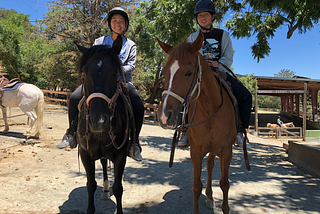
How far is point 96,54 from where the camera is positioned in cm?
253

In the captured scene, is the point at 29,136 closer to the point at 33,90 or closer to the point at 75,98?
the point at 33,90

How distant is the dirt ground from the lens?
3.35m

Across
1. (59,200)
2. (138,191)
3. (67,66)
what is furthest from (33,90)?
(67,66)

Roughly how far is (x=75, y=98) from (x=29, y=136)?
5904mm

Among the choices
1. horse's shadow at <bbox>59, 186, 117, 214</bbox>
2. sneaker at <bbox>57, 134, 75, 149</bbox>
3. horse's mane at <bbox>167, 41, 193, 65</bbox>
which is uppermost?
horse's mane at <bbox>167, 41, 193, 65</bbox>

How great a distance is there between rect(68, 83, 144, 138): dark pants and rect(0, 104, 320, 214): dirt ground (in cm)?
82

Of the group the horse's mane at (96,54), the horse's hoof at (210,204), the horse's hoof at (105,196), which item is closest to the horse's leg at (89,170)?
the horse's hoof at (105,196)

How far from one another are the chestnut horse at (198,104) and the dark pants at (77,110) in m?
0.88

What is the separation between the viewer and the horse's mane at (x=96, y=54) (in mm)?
2527

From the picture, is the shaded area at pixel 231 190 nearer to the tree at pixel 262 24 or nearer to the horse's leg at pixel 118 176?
the horse's leg at pixel 118 176

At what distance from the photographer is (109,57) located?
2.59 m

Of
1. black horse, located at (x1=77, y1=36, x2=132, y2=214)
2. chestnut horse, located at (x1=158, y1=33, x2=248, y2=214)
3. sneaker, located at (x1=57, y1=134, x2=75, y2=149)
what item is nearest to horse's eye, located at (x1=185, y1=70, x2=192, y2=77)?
chestnut horse, located at (x1=158, y1=33, x2=248, y2=214)

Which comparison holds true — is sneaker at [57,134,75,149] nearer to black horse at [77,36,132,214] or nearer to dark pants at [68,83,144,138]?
dark pants at [68,83,144,138]

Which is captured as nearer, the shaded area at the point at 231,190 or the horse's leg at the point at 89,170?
the horse's leg at the point at 89,170
